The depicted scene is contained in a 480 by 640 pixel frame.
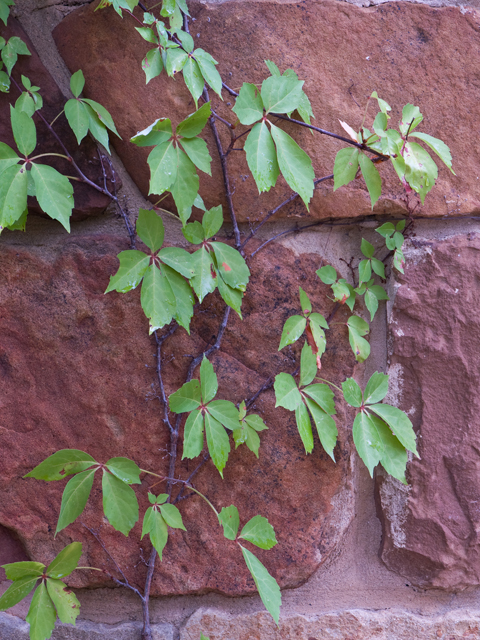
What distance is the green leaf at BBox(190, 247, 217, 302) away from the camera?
730 mm

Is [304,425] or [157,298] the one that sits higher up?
[157,298]

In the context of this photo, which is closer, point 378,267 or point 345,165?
point 345,165

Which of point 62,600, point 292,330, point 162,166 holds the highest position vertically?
point 162,166

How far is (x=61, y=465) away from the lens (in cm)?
71

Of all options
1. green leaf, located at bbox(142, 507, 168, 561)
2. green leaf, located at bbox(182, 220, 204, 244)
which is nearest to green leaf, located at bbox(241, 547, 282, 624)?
green leaf, located at bbox(142, 507, 168, 561)

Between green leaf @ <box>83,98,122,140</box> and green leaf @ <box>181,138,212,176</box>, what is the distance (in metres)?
0.15

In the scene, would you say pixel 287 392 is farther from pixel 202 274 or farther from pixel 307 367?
pixel 202 274

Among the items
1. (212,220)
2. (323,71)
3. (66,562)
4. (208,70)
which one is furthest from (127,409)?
(323,71)

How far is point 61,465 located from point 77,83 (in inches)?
22.9

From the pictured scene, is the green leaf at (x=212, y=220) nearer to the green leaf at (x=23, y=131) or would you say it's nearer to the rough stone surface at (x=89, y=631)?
the green leaf at (x=23, y=131)

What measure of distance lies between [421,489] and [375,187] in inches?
20.3

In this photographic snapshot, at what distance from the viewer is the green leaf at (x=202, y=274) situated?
28.7 inches

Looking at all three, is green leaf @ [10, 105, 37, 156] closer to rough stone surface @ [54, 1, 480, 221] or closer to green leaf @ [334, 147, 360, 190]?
rough stone surface @ [54, 1, 480, 221]

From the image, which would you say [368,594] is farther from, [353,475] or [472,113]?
[472,113]
